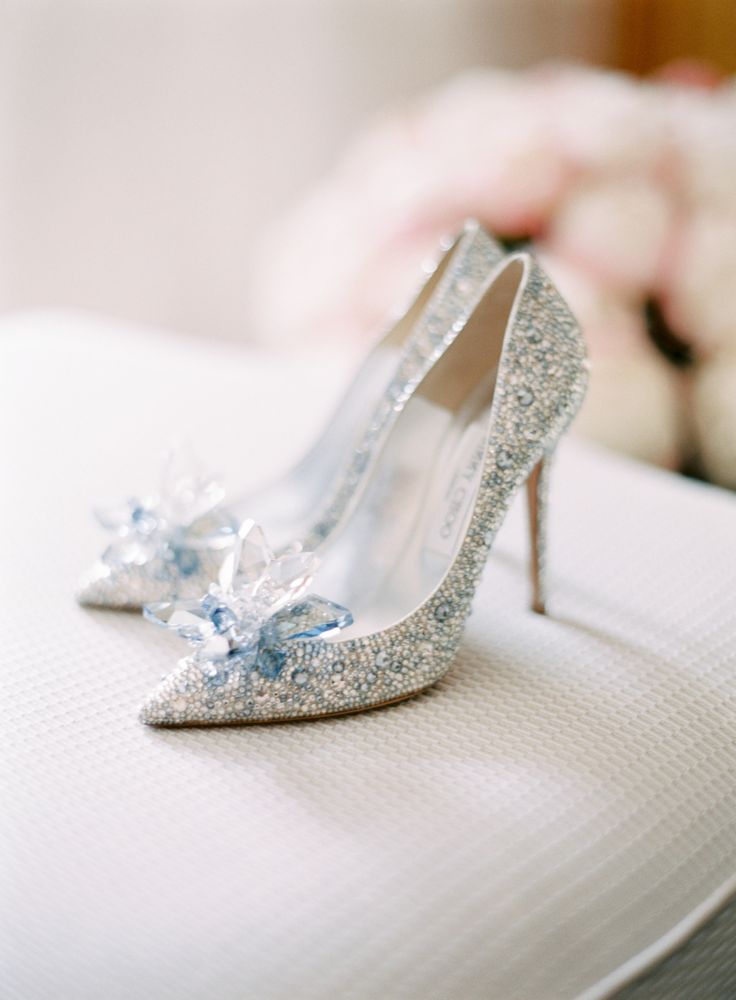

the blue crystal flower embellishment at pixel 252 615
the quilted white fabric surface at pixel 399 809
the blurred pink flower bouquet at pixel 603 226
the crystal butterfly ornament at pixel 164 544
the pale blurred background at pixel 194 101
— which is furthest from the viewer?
the pale blurred background at pixel 194 101

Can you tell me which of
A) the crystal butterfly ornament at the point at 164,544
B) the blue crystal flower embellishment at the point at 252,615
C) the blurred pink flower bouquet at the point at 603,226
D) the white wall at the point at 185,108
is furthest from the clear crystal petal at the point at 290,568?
the white wall at the point at 185,108

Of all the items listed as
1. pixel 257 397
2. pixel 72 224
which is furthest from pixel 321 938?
pixel 72 224

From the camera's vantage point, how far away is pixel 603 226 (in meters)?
1.73

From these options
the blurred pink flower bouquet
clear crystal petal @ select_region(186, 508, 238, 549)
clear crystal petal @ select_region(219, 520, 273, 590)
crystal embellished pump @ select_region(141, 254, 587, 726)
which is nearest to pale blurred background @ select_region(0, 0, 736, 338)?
the blurred pink flower bouquet

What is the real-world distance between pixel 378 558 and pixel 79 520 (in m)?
0.29

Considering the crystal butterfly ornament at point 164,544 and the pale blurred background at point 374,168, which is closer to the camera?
the crystal butterfly ornament at point 164,544

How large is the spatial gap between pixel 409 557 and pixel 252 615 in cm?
25

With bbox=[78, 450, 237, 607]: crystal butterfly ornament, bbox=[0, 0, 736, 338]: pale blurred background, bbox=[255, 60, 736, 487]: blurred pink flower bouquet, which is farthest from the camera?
bbox=[0, 0, 736, 338]: pale blurred background

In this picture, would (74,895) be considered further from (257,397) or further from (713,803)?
(257,397)

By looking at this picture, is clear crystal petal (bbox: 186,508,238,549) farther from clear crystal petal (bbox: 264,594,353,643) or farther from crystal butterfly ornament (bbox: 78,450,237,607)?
clear crystal petal (bbox: 264,594,353,643)

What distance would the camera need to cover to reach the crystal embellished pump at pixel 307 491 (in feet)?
2.79

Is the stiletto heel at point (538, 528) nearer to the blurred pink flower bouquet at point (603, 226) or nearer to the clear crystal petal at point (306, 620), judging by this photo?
the clear crystal petal at point (306, 620)

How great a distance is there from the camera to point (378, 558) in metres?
0.94

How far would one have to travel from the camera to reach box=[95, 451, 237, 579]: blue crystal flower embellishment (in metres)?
0.85
